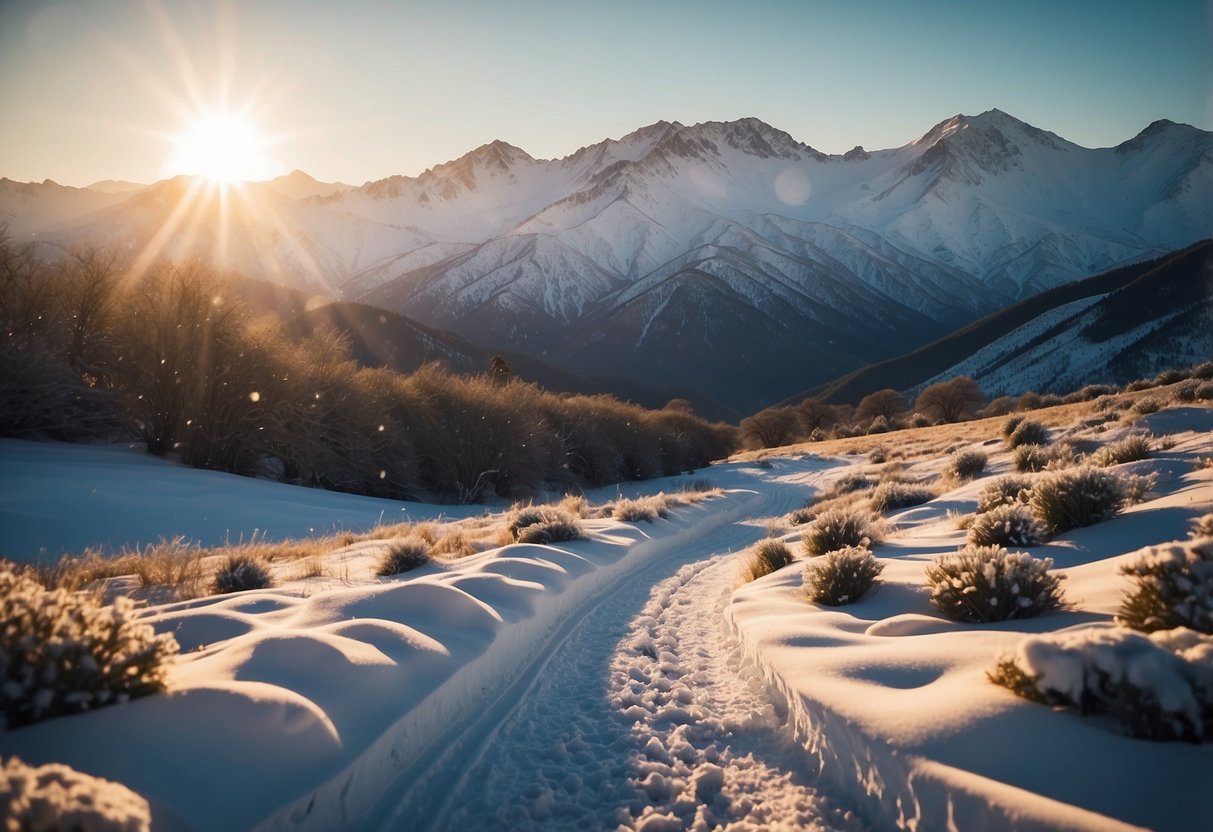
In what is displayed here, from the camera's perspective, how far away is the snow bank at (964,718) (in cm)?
249

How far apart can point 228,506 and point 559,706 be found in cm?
1385

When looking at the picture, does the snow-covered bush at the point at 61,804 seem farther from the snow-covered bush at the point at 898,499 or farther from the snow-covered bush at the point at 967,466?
the snow-covered bush at the point at 967,466

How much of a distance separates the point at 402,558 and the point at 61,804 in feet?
22.9

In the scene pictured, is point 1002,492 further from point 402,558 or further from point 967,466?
point 402,558

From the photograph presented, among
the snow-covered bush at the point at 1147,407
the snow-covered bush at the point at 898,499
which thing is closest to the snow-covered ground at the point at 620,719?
the snow-covered bush at the point at 898,499

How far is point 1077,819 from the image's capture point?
2.36m

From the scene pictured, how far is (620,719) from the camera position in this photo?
473 cm

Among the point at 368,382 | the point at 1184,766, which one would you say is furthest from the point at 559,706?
the point at 368,382

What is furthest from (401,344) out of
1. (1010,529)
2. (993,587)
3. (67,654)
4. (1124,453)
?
(993,587)

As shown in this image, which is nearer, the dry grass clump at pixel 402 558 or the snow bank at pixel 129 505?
the dry grass clump at pixel 402 558

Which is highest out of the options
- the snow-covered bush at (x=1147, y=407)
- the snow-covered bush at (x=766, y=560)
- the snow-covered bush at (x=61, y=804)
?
the snow-covered bush at (x=1147, y=407)

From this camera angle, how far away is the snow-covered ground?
2688 millimetres

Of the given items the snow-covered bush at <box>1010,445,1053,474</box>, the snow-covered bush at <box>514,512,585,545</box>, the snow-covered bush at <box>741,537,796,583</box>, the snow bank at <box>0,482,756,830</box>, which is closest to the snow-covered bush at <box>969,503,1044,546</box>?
the snow-covered bush at <box>741,537,796,583</box>

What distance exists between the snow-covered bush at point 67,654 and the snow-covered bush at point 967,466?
53.5 feet
